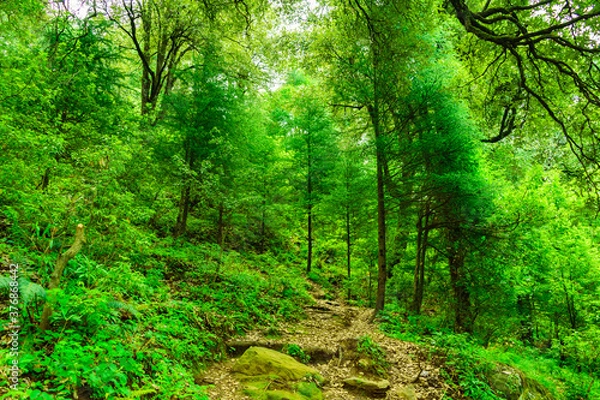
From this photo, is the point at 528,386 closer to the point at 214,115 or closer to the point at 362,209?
the point at 362,209

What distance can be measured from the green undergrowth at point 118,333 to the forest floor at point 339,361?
417 millimetres

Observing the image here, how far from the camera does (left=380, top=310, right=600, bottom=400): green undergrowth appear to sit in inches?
222

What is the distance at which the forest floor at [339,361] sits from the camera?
16.5ft

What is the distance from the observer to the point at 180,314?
5.66 m

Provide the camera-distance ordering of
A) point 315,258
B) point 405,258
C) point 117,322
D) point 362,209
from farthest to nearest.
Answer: point 315,258 < point 362,209 < point 405,258 < point 117,322

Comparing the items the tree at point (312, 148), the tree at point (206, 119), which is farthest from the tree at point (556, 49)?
the tree at point (312, 148)

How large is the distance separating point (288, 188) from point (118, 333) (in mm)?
11781

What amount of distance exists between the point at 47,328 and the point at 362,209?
495 inches

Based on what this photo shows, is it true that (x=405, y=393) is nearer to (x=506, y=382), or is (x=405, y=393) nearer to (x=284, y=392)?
(x=506, y=382)

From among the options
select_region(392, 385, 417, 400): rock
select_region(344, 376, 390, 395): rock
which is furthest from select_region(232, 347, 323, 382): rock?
select_region(392, 385, 417, 400): rock

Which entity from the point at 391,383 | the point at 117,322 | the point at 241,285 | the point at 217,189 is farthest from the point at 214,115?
the point at 391,383

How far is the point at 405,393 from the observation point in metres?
5.27

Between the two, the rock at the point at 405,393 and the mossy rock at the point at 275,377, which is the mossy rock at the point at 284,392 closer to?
the mossy rock at the point at 275,377

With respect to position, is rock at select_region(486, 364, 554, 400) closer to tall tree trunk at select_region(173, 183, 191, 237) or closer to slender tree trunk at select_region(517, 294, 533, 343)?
slender tree trunk at select_region(517, 294, 533, 343)
